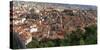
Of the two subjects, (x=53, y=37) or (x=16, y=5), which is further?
(x=53, y=37)

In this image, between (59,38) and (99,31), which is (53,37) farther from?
(99,31)

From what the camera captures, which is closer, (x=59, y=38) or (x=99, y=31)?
(x=59, y=38)

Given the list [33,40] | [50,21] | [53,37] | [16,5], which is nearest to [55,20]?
A: [50,21]

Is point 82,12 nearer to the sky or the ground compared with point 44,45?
nearer to the sky

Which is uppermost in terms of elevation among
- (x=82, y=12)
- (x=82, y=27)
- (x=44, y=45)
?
(x=82, y=12)
